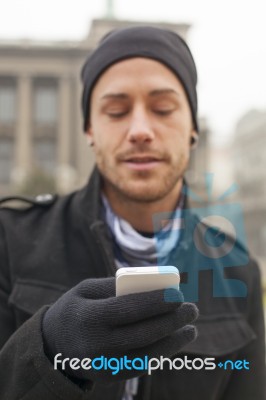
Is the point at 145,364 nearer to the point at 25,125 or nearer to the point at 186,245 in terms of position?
the point at 186,245

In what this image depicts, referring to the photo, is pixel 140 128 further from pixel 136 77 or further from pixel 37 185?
pixel 37 185

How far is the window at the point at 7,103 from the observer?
27453 millimetres

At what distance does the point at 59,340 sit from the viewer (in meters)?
0.87

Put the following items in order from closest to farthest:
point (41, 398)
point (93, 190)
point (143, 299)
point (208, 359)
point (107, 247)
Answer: point (143, 299), point (41, 398), point (208, 359), point (107, 247), point (93, 190)

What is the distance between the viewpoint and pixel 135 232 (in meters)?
1.32

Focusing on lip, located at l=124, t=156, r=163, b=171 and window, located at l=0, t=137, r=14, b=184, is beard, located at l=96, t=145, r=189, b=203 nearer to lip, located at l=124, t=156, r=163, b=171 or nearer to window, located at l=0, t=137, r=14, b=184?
lip, located at l=124, t=156, r=163, b=171

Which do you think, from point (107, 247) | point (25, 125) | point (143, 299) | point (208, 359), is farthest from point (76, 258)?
point (25, 125)

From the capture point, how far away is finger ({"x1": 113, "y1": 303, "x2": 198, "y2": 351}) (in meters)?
0.81

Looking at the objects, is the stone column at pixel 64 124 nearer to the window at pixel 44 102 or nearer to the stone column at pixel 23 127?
the window at pixel 44 102

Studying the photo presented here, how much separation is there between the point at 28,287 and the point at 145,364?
414 mm

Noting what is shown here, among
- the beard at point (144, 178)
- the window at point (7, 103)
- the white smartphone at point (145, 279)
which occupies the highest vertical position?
the beard at point (144, 178)

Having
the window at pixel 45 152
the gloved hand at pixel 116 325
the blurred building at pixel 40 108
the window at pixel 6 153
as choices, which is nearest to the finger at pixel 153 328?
the gloved hand at pixel 116 325

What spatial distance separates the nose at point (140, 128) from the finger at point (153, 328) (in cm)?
47

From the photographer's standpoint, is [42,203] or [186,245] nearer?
[186,245]
